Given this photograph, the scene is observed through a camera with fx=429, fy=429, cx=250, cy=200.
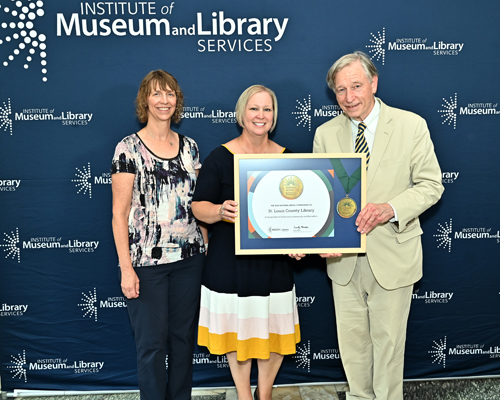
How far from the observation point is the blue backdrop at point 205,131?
104 inches

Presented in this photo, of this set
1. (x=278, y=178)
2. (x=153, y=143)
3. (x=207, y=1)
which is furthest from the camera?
(x=207, y=1)

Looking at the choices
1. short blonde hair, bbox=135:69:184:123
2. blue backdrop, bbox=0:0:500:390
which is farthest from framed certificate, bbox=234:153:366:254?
blue backdrop, bbox=0:0:500:390

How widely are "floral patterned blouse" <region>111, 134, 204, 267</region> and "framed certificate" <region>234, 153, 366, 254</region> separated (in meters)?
0.38

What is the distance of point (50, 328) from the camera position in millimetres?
2834

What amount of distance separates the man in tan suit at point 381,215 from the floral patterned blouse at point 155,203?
76 centimetres

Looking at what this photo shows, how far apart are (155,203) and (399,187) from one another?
4.03 feet

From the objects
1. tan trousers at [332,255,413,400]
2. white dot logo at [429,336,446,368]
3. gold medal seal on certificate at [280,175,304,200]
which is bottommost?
white dot logo at [429,336,446,368]

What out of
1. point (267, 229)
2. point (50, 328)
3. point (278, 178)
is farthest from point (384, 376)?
point (50, 328)

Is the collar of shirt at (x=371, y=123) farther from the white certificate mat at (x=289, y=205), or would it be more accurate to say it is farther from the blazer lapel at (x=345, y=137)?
the white certificate mat at (x=289, y=205)

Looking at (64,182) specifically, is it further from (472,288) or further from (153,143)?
(472,288)

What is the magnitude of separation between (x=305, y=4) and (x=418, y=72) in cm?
83

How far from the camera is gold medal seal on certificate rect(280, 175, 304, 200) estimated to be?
2.02 metres

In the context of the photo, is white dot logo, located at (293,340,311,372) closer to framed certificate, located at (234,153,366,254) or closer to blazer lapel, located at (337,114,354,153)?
framed certificate, located at (234,153,366,254)

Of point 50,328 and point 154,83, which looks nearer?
point 154,83
